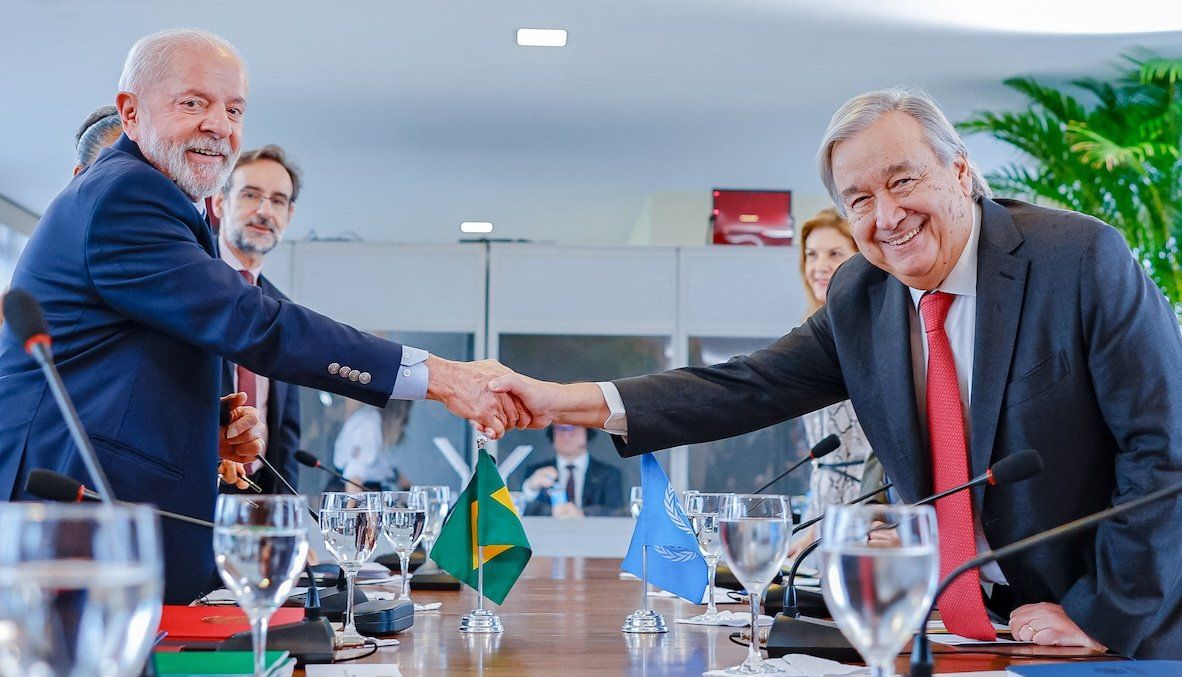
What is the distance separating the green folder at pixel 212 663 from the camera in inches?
40.7

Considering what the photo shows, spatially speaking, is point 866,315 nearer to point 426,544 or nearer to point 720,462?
point 426,544

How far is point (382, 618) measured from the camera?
1.45 metres

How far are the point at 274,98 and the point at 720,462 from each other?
9.58ft

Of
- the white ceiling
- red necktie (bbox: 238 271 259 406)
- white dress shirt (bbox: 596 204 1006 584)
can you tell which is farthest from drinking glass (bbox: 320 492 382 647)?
the white ceiling

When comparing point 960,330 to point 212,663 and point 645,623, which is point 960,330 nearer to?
point 645,623


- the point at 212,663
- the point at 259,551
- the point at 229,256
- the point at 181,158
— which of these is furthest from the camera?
the point at 229,256

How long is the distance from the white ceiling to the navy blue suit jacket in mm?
2974

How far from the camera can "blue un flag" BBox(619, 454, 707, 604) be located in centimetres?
165

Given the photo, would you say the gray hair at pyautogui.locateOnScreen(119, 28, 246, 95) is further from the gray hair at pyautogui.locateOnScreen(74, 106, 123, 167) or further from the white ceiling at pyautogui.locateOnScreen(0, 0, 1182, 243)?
the white ceiling at pyautogui.locateOnScreen(0, 0, 1182, 243)

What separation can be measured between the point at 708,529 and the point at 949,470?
357mm

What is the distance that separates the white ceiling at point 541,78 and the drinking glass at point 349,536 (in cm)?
339

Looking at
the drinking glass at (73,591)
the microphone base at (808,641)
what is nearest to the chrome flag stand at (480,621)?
the microphone base at (808,641)

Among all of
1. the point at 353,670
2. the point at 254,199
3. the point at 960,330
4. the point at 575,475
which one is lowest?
the point at 353,670

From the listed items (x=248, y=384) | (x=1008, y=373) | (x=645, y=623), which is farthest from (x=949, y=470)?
(x=248, y=384)
